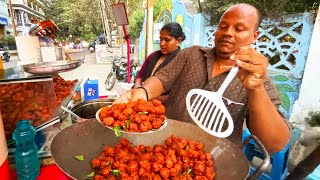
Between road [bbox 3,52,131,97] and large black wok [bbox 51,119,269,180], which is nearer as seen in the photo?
large black wok [bbox 51,119,269,180]

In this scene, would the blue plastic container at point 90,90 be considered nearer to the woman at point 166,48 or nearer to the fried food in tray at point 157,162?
the woman at point 166,48

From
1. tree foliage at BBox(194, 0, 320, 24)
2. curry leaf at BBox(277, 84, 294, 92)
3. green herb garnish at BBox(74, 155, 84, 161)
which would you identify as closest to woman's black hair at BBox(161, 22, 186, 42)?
tree foliage at BBox(194, 0, 320, 24)

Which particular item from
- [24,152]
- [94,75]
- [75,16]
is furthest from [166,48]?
[75,16]

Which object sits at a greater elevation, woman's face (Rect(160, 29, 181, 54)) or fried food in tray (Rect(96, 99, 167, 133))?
woman's face (Rect(160, 29, 181, 54))

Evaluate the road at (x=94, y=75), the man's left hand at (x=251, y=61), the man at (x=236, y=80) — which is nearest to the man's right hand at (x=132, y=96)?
the man at (x=236, y=80)

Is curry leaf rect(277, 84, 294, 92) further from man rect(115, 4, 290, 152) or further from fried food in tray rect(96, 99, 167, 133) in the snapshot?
fried food in tray rect(96, 99, 167, 133)

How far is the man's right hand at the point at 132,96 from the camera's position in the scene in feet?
5.25

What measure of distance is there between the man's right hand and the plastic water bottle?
58cm

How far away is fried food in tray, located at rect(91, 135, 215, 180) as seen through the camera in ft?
3.89

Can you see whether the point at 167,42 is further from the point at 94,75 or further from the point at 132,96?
the point at 94,75

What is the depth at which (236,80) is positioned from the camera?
1816 millimetres

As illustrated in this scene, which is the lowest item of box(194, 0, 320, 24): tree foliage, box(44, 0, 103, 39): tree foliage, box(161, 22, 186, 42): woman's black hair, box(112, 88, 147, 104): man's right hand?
box(112, 88, 147, 104): man's right hand

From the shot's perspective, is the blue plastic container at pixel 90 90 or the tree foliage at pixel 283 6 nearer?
the blue plastic container at pixel 90 90

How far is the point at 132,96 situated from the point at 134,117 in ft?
1.39
